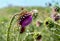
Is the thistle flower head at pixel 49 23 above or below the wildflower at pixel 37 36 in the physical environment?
above

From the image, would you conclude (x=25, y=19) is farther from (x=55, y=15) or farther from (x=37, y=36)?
(x=55, y=15)

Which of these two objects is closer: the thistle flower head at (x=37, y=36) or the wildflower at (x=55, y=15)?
the thistle flower head at (x=37, y=36)

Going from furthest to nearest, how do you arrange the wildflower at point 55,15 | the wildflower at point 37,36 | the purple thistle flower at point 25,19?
the wildflower at point 55,15, the wildflower at point 37,36, the purple thistle flower at point 25,19

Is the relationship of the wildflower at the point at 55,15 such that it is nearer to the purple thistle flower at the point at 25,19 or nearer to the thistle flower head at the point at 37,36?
the thistle flower head at the point at 37,36

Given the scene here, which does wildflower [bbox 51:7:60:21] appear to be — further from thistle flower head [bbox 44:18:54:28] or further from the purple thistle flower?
the purple thistle flower

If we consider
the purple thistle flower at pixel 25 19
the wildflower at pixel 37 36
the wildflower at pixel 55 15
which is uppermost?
the purple thistle flower at pixel 25 19

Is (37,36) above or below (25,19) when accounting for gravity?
below

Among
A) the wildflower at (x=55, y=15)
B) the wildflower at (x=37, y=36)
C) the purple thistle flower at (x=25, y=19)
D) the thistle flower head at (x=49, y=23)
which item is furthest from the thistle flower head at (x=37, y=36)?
the wildflower at (x=55, y=15)

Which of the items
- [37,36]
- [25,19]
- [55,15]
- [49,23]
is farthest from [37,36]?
[55,15]

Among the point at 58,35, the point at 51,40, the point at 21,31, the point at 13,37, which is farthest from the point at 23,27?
the point at 51,40

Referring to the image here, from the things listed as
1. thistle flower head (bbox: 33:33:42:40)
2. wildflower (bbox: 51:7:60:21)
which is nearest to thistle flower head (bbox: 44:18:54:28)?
thistle flower head (bbox: 33:33:42:40)

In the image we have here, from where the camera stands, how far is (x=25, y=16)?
1806 mm

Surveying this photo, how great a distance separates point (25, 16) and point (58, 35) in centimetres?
71

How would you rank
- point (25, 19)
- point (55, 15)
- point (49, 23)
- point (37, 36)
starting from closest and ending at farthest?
1. point (25, 19)
2. point (37, 36)
3. point (49, 23)
4. point (55, 15)
